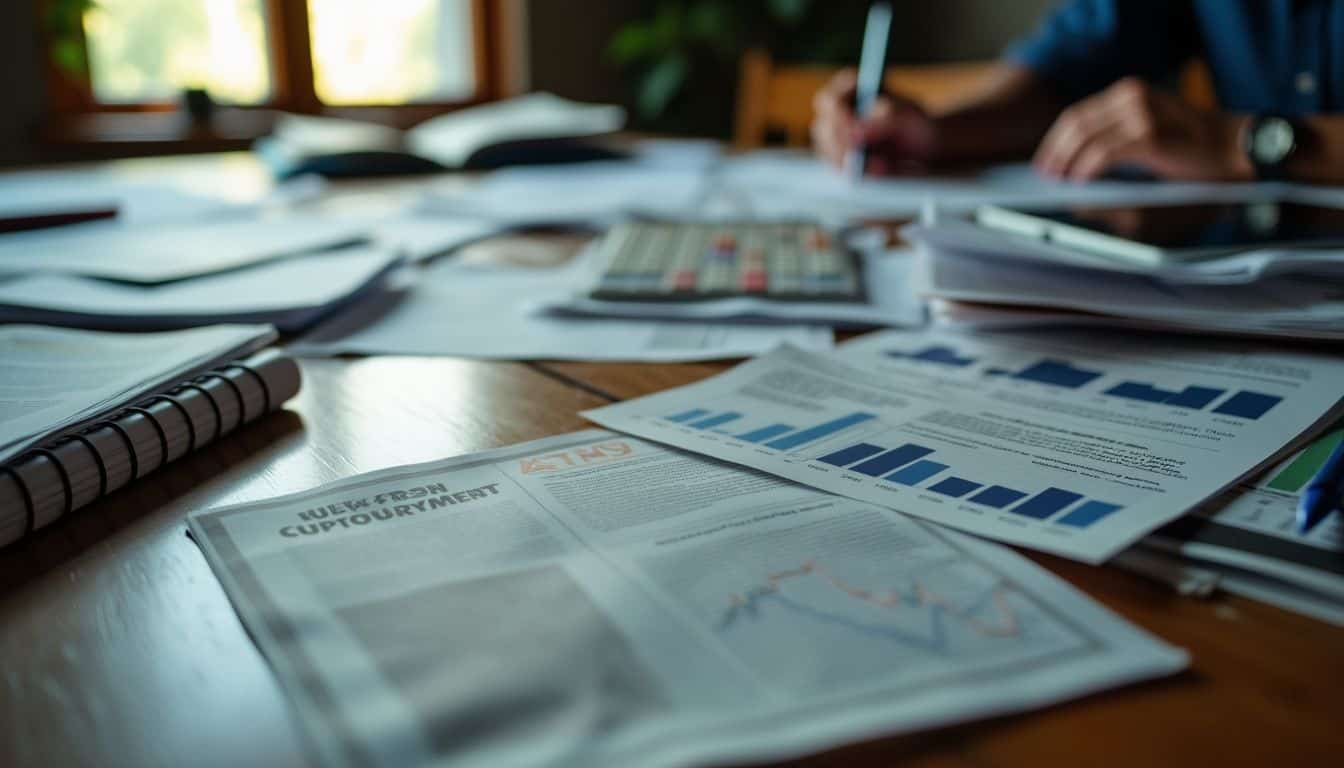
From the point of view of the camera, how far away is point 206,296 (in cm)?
63

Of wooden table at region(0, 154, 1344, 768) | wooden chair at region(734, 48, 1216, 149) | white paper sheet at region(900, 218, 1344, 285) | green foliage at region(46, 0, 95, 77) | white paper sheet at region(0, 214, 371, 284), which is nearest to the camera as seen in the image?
wooden table at region(0, 154, 1344, 768)

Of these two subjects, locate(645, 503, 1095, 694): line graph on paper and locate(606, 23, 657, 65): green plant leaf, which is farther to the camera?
locate(606, 23, 657, 65): green plant leaf

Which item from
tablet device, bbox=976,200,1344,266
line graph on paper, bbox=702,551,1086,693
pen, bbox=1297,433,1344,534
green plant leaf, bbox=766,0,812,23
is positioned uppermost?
green plant leaf, bbox=766,0,812,23

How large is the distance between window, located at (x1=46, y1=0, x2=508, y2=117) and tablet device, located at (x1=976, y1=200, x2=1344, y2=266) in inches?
106

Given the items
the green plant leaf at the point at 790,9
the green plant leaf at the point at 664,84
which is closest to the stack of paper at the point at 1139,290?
the green plant leaf at the point at 790,9

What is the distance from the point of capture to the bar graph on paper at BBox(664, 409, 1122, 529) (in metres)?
0.33

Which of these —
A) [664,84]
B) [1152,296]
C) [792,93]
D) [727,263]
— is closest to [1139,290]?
[1152,296]

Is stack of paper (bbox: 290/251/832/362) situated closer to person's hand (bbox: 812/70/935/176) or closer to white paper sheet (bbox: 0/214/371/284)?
white paper sheet (bbox: 0/214/371/284)

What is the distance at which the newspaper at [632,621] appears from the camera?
23 cm

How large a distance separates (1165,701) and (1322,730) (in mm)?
36

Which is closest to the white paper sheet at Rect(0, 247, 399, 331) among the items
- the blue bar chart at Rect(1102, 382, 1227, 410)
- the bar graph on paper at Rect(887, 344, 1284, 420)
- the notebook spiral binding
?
the notebook spiral binding

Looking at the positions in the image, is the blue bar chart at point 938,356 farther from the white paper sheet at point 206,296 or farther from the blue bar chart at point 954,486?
the white paper sheet at point 206,296

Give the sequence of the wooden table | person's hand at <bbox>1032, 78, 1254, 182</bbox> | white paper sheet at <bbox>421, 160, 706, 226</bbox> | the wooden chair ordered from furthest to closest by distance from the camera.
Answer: the wooden chair → person's hand at <bbox>1032, 78, 1254, 182</bbox> → white paper sheet at <bbox>421, 160, 706, 226</bbox> → the wooden table

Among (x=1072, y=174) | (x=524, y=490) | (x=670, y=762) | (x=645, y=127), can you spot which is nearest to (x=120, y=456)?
(x=524, y=490)
